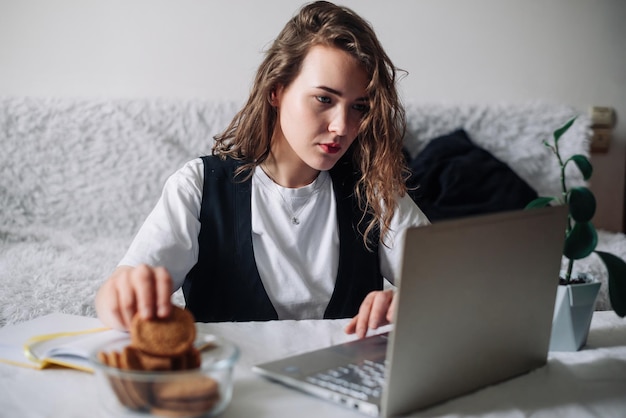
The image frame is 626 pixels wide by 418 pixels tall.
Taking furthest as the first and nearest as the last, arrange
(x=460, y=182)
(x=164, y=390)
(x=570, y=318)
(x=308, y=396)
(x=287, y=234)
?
1. (x=460, y=182)
2. (x=287, y=234)
3. (x=570, y=318)
4. (x=308, y=396)
5. (x=164, y=390)

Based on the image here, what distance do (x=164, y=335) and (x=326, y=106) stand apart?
2.10 feet

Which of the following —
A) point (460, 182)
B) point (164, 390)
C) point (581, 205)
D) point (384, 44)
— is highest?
point (384, 44)

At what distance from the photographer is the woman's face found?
3.89 feet

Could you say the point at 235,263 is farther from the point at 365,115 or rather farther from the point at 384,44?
the point at 384,44

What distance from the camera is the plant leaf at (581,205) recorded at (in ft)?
2.97

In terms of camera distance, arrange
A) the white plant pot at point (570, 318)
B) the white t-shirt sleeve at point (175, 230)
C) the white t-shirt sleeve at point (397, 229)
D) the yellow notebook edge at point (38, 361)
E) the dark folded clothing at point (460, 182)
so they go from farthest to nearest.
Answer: the dark folded clothing at point (460, 182), the white t-shirt sleeve at point (397, 229), the white t-shirt sleeve at point (175, 230), the white plant pot at point (570, 318), the yellow notebook edge at point (38, 361)

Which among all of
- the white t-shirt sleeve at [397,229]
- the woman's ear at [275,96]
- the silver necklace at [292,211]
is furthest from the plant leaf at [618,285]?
the woman's ear at [275,96]

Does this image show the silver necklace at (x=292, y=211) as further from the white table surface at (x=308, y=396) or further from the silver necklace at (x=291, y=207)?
the white table surface at (x=308, y=396)

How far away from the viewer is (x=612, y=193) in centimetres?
285

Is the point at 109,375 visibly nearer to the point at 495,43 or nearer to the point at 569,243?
the point at 569,243

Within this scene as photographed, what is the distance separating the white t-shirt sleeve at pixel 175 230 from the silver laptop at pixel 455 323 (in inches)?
15.4

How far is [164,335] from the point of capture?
647mm

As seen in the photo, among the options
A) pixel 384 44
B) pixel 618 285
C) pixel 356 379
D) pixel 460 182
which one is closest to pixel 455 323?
pixel 356 379

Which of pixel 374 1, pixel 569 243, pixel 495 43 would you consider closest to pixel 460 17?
pixel 495 43
